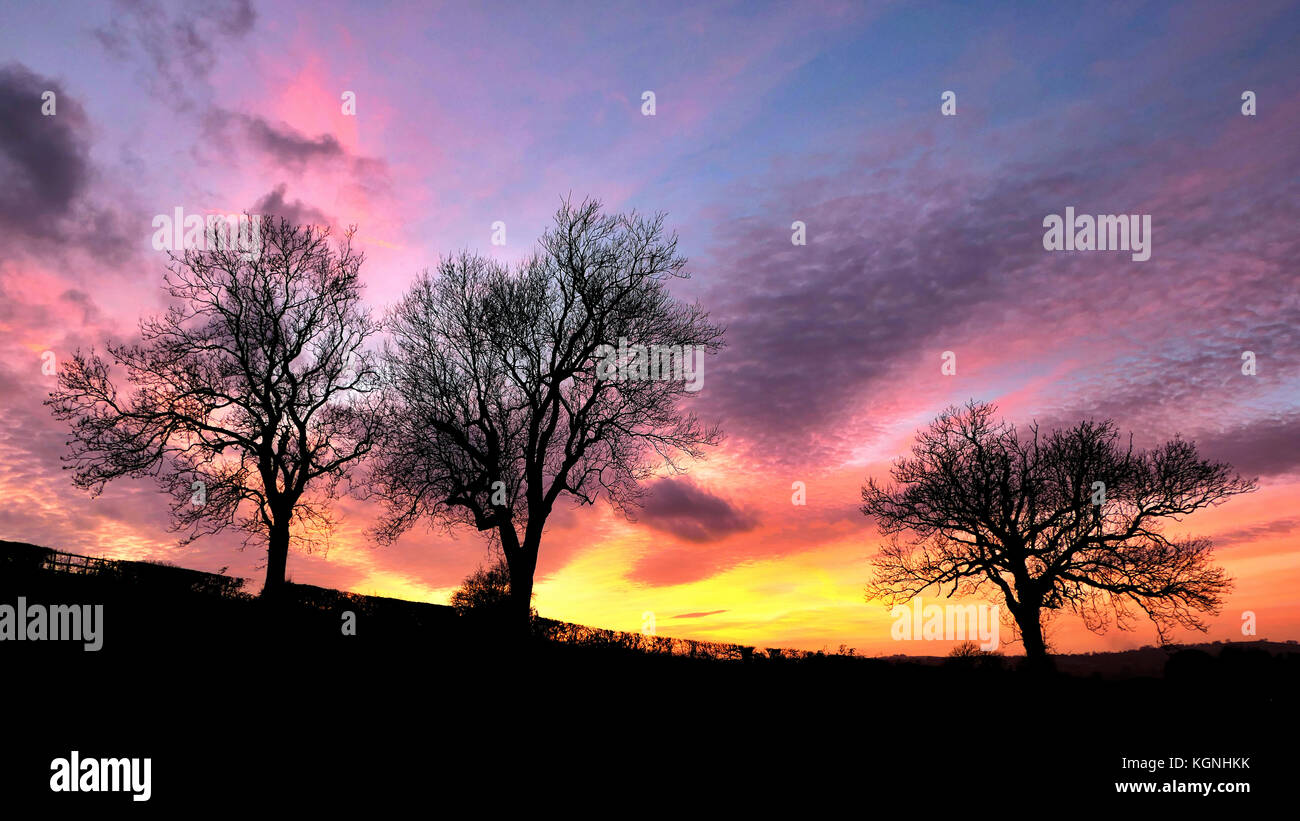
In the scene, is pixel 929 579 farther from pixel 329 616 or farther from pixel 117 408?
pixel 117 408

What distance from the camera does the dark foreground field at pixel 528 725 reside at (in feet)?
26.3

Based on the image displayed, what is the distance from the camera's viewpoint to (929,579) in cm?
3073

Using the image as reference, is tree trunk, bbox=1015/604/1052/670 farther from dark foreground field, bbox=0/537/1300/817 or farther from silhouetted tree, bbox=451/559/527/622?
silhouetted tree, bbox=451/559/527/622

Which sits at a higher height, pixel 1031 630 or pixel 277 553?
pixel 277 553

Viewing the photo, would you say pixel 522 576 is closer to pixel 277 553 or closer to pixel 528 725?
pixel 277 553

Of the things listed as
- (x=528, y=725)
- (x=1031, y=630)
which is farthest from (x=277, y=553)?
(x=1031, y=630)

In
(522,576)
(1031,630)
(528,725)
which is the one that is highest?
(522,576)

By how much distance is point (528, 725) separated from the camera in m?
9.97

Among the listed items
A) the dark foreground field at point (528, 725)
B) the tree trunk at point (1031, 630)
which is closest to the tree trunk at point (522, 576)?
the dark foreground field at point (528, 725)

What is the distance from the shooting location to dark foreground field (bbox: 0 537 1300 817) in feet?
26.3

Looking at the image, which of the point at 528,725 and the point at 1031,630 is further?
the point at 1031,630

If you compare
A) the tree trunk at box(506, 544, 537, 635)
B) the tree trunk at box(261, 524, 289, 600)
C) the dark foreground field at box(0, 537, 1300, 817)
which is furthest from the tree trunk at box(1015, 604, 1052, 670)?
the tree trunk at box(261, 524, 289, 600)

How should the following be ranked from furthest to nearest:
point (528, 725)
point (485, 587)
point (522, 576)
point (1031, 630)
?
point (485, 587), point (1031, 630), point (522, 576), point (528, 725)
